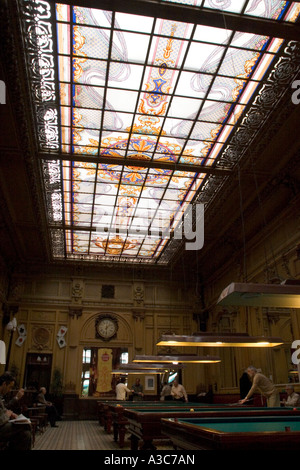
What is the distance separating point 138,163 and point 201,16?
149 inches

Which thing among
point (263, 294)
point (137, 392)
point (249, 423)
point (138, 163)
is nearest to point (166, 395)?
point (137, 392)

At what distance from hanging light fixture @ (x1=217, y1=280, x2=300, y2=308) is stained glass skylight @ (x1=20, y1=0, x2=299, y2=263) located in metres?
3.98

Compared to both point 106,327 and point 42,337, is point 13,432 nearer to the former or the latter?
point 42,337

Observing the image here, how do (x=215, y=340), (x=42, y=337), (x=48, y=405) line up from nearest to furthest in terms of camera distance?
1. (x=215, y=340)
2. (x=48, y=405)
3. (x=42, y=337)

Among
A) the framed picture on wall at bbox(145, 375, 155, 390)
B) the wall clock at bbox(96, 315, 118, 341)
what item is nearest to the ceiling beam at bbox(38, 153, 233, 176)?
the wall clock at bbox(96, 315, 118, 341)

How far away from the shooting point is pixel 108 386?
14.1 metres

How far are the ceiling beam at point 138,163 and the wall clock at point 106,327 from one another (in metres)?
7.73

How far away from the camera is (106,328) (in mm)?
14734

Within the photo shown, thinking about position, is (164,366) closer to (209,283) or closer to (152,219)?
(152,219)

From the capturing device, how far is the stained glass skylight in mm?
5836

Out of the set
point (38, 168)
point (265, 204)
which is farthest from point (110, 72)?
point (265, 204)

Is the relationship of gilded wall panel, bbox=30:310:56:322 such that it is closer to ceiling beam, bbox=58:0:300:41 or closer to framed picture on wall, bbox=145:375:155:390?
framed picture on wall, bbox=145:375:155:390

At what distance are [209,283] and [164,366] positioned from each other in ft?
19.4

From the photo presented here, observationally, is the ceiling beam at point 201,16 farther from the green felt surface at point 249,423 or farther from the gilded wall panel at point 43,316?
the gilded wall panel at point 43,316
